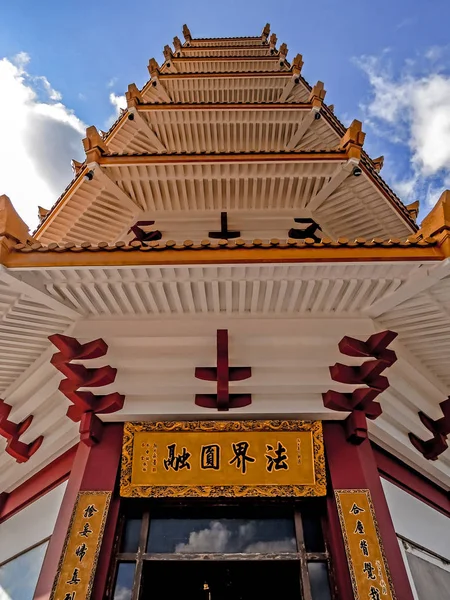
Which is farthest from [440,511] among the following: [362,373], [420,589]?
[362,373]

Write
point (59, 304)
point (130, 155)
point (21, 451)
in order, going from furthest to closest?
1. point (130, 155)
2. point (21, 451)
3. point (59, 304)

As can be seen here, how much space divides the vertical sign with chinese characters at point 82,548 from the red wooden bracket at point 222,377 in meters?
1.41

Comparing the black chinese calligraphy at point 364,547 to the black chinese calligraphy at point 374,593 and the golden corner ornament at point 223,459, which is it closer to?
the black chinese calligraphy at point 374,593

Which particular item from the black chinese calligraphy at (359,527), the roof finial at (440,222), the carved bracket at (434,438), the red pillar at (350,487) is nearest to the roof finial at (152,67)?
the roof finial at (440,222)

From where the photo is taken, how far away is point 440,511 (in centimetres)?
532

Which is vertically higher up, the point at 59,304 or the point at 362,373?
the point at 59,304

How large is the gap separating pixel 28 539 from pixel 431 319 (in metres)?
5.22

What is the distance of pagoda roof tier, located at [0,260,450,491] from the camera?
4.04 m

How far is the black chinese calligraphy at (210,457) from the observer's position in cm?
441

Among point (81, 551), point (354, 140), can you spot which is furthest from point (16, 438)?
point (354, 140)

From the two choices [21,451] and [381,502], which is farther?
[21,451]

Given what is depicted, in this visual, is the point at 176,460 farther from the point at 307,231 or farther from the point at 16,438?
the point at 307,231

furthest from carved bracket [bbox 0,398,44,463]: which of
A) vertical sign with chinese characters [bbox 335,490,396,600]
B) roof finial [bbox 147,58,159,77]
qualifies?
roof finial [bbox 147,58,159,77]

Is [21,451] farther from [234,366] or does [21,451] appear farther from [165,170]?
[165,170]
